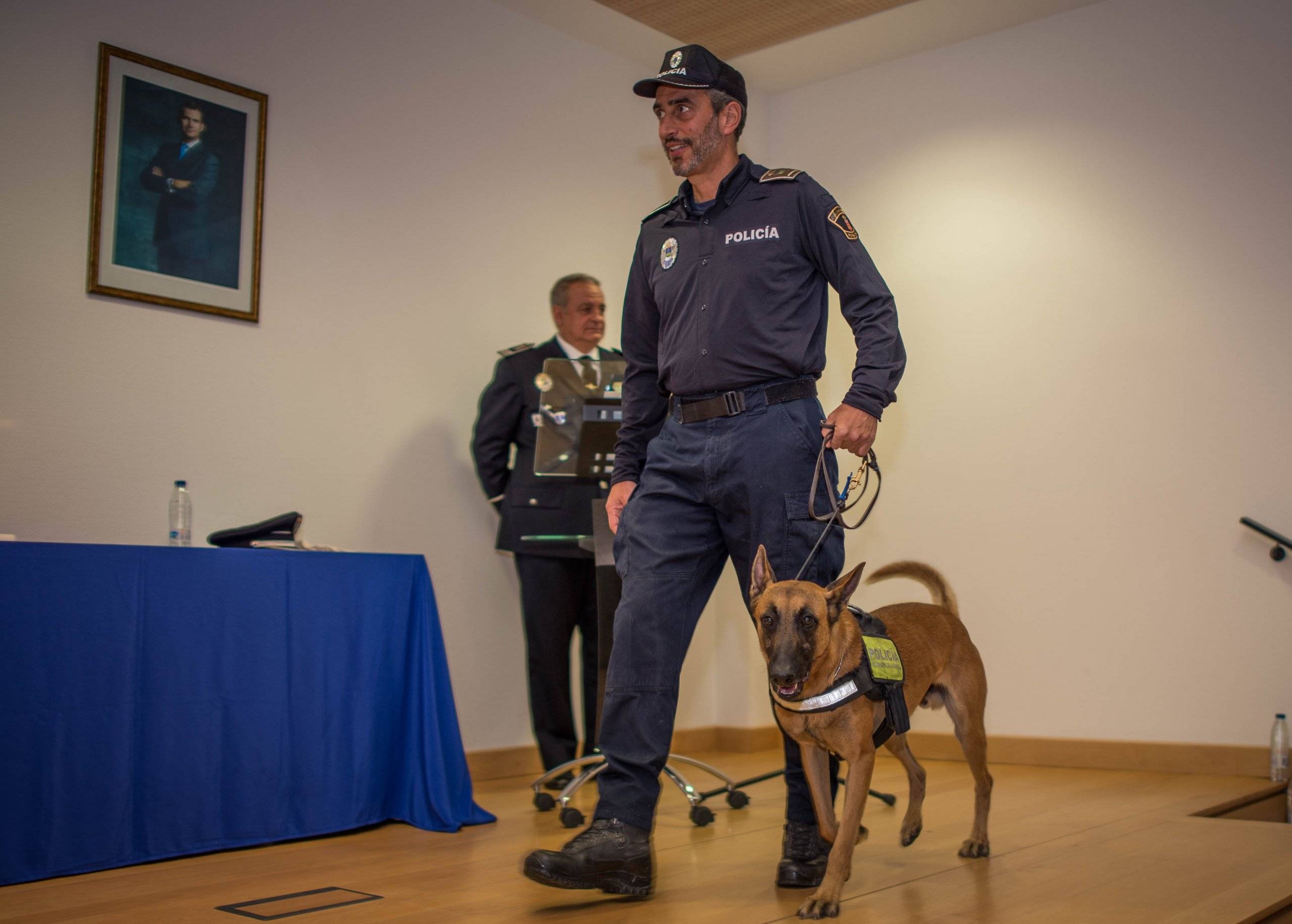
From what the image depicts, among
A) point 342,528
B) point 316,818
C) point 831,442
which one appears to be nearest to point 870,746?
point 831,442

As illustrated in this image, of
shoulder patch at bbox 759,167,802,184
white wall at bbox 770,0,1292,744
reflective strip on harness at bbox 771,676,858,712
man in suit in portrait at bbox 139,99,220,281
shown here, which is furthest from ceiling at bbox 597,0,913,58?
reflective strip on harness at bbox 771,676,858,712

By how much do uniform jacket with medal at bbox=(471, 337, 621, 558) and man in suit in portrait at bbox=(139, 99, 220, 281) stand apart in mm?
1197

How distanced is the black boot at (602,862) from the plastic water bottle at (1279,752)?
3.16m

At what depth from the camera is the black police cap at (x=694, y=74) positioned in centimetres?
259

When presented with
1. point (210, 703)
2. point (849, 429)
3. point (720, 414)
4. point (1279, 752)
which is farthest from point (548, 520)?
point (1279, 752)

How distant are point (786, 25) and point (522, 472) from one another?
8.44 feet

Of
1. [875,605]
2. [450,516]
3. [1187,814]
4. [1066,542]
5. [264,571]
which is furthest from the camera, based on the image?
[875,605]

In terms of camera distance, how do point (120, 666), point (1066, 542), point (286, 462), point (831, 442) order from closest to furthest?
point (831, 442) < point (120, 666) < point (286, 462) < point (1066, 542)

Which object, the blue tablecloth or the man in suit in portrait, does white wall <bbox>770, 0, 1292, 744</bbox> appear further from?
the man in suit in portrait

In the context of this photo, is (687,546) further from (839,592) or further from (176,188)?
(176,188)

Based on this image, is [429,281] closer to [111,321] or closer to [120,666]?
[111,321]

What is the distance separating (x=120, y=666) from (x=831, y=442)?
185 centimetres

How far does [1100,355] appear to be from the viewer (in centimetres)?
515

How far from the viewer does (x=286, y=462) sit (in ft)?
13.9
